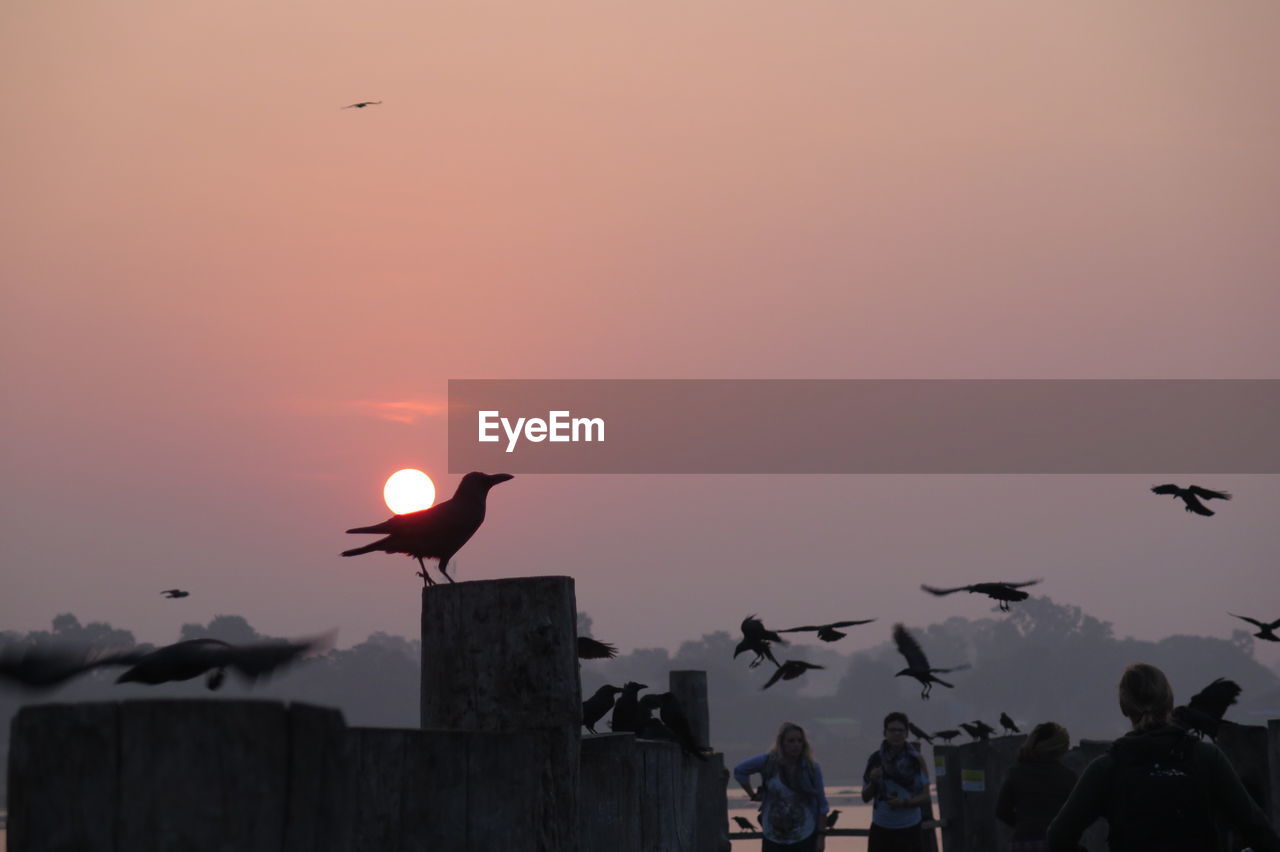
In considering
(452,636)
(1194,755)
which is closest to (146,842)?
(452,636)

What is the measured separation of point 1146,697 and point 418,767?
3.17m

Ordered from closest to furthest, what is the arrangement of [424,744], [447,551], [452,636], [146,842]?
[146,842]
[424,744]
[452,636]
[447,551]

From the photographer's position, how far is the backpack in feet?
16.9

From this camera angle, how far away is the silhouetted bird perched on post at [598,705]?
7191mm

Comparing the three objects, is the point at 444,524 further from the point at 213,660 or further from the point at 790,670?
the point at 790,670

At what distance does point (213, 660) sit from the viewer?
141 inches

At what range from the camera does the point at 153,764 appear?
2070 millimetres

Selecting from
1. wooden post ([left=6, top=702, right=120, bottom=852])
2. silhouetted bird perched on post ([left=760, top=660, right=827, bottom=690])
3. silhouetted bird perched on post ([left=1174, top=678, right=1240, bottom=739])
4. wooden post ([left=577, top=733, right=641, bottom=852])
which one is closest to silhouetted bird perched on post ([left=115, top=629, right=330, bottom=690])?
wooden post ([left=6, top=702, right=120, bottom=852])

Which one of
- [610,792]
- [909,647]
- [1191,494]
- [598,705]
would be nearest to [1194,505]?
[1191,494]

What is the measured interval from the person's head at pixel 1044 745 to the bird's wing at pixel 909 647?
7.82 m

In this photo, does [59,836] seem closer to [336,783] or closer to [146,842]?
[146,842]

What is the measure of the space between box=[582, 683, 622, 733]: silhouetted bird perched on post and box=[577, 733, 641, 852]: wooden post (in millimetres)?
1706

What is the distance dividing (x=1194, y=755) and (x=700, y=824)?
8726mm

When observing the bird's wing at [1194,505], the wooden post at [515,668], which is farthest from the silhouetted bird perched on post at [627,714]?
the bird's wing at [1194,505]
